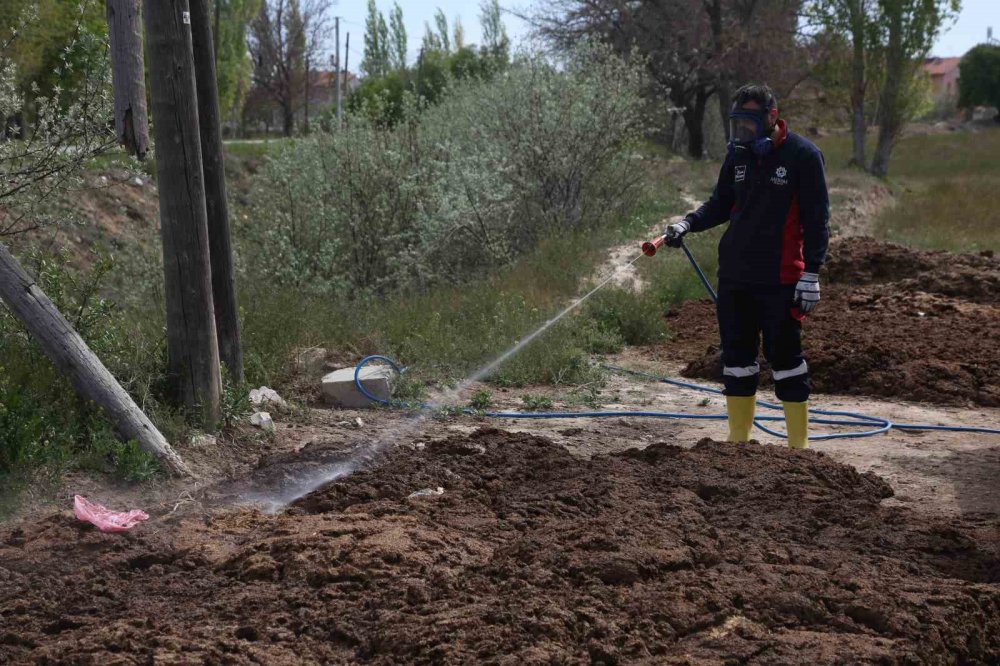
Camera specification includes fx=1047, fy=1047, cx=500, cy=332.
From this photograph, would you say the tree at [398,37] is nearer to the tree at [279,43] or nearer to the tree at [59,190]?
the tree at [279,43]

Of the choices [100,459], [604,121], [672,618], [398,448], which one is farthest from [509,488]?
[604,121]

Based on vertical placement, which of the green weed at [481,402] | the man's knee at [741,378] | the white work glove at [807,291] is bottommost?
the green weed at [481,402]

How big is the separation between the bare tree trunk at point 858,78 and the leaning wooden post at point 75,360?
29.6m

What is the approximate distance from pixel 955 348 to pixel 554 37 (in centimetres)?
2330

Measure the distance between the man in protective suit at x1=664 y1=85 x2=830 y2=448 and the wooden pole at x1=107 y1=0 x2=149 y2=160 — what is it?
10.2ft

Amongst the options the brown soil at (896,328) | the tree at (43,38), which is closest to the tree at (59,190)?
the tree at (43,38)

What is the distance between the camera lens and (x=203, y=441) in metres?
6.17

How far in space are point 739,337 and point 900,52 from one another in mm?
28111

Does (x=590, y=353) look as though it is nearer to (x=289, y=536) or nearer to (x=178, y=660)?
(x=289, y=536)

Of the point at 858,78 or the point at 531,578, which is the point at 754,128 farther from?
the point at 858,78

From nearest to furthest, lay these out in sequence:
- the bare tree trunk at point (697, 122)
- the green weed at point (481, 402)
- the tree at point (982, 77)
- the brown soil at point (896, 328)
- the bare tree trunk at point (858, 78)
Result: 1. the green weed at point (481, 402)
2. the brown soil at point (896, 328)
3. the bare tree trunk at point (858, 78)
4. the bare tree trunk at point (697, 122)
5. the tree at point (982, 77)

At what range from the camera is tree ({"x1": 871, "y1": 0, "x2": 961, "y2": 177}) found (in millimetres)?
30453

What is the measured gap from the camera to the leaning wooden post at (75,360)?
18.3 ft

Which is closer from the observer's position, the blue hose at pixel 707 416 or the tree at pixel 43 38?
the blue hose at pixel 707 416
